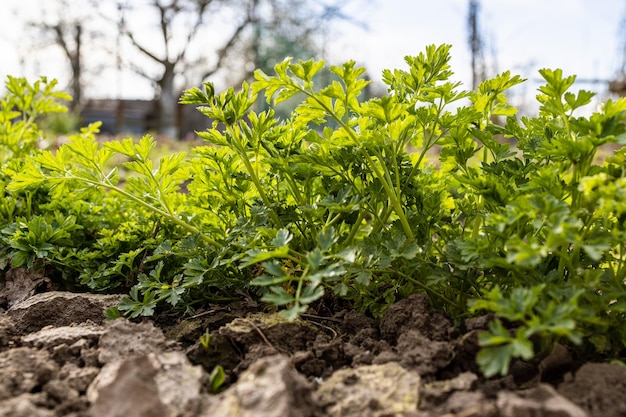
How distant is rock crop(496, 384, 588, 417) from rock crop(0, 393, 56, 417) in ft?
3.20

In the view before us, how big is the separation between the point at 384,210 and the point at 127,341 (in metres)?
0.88

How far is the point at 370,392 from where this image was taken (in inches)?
48.0

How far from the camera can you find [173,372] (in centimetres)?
128

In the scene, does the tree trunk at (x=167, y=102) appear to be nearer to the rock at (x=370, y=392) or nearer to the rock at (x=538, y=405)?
the rock at (x=370, y=392)

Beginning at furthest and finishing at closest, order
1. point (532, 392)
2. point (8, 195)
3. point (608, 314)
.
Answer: point (8, 195), point (608, 314), point (532, 392)

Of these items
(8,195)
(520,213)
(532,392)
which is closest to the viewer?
(532,392)

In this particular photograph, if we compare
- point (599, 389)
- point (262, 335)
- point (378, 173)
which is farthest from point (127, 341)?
point (599, 389)

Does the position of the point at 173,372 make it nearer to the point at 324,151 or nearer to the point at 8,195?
the point at 324,151

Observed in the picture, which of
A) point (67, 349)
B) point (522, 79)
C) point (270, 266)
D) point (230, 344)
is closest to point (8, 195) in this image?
point (67, 349)

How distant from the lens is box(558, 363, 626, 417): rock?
1142mm

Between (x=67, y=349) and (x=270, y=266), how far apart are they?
669 millimetres

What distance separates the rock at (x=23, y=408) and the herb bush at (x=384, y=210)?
53 cm

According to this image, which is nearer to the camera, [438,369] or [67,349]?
[438,369]

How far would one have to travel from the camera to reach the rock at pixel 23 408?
1.16m
